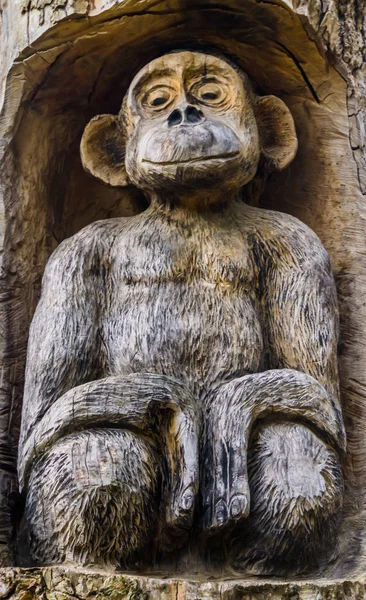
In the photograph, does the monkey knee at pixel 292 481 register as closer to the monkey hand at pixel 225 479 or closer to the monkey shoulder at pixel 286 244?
the monkey hand at pixel 225 479

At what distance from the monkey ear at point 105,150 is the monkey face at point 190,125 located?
4.4 inches

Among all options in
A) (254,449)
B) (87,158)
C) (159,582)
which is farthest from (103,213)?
(159,582)

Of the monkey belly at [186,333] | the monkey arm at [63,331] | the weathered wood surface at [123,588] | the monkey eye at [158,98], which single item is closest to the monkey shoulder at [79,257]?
the monkey arm at [63,331]

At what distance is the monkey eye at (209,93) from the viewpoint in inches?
141

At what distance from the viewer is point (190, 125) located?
339 centimetres

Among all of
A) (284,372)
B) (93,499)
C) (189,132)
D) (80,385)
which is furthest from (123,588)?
(189,132)

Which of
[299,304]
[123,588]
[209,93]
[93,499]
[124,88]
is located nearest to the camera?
[123,588]

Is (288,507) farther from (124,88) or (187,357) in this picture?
(124,88)

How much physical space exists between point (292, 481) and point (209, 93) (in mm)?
Answer: 1327

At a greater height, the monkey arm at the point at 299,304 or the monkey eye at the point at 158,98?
the monkey eye at the point at 158,98

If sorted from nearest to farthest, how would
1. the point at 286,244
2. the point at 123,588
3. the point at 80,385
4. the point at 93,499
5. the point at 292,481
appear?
the point at 123,588 < the point at 93,499 < the point at 292,481 < the point at 80,385 < the point at 286,244

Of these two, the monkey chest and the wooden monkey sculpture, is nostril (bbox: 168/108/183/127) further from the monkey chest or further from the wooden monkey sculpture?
the monkey chest

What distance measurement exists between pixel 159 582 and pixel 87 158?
1.57 meters

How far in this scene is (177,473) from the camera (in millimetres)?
2977
